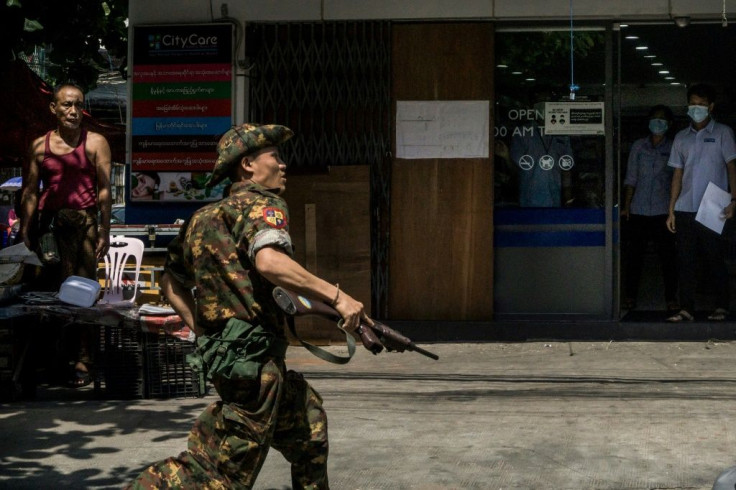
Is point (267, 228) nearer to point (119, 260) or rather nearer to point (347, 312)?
point (347, 312)

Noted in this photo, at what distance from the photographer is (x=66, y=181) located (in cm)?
862

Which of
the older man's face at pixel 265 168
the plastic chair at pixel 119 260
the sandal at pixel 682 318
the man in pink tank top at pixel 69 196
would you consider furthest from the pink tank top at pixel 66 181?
the sandal at pixel 682 318

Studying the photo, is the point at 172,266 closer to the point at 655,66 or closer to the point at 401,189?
the point at 401,189

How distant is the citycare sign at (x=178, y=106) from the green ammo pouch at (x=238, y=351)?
6225mm

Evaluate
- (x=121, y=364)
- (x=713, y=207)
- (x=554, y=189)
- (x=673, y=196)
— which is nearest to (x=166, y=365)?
(x=121, y=364)

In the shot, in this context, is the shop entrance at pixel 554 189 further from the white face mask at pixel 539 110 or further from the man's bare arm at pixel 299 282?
the man's bare arm at pixel 299 282

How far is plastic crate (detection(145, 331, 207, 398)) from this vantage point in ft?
27.1

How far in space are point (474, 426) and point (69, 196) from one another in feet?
10.9

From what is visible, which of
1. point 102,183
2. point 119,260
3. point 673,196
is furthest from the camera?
point 673,196

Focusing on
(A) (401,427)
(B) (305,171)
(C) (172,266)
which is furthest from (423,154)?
(C) (172,266)

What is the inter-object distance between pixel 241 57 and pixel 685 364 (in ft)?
15.1

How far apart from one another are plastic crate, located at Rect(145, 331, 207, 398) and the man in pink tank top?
2.31 ft

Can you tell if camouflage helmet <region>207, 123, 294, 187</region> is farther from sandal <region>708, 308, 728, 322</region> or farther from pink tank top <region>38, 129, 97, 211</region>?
sandal <region>708, 308, 728, 322</region>

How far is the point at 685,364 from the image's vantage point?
9.49 meters
